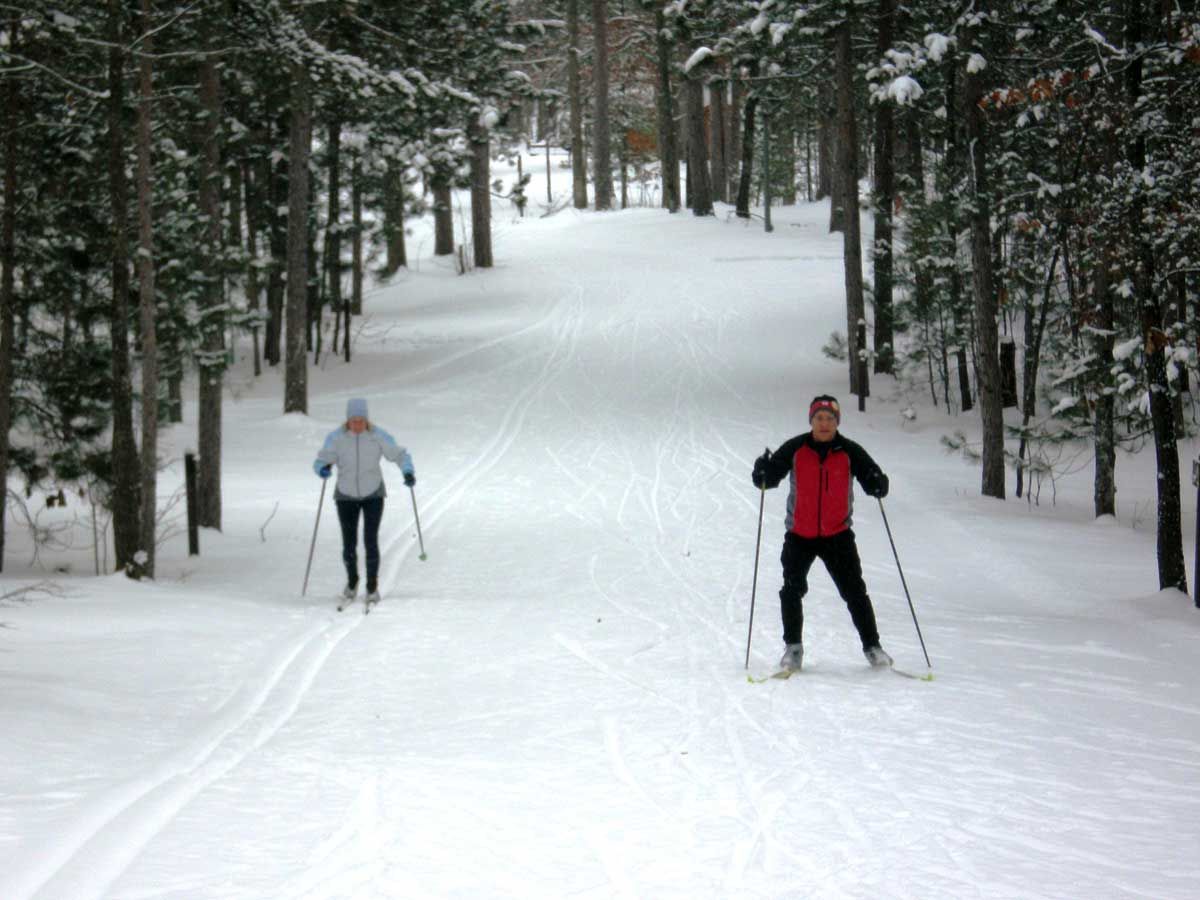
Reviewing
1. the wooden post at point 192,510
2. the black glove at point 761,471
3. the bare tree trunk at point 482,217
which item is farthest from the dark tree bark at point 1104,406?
the bare tree trunk at point 482,217

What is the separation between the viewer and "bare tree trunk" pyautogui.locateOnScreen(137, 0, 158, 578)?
41.0 feet

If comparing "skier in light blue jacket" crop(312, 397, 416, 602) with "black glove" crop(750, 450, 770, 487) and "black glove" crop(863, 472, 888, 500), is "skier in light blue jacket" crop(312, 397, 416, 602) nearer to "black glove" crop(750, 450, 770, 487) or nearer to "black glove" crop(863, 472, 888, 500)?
"black glove" crop(750, 450, 770, 487)

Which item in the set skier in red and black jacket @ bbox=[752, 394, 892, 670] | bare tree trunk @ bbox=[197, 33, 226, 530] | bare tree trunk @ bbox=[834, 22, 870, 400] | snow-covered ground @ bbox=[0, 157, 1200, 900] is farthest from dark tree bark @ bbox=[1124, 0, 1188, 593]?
bare tree trunk @ bbox=[834, 22, 870, 400]

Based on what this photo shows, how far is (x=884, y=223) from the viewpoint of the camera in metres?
24.7

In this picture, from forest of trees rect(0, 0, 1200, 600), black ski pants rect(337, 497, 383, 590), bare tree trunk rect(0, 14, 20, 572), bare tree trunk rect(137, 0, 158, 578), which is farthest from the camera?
bare tree trunk rect(0, 14, 20, 572)

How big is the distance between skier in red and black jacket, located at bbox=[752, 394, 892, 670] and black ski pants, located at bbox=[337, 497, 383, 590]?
15.2ft

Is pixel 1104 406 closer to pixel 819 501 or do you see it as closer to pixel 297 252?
pixel 819 501

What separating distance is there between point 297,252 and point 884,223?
37.1 ft

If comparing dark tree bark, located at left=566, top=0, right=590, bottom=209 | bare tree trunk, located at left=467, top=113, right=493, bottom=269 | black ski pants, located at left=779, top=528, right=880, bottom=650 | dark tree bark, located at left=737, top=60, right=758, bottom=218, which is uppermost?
dark tree bark, located at left=566, top=0, right=590, bottom=209

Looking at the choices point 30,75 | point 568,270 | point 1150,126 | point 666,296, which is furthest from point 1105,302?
point 568,270

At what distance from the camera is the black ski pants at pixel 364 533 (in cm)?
1196

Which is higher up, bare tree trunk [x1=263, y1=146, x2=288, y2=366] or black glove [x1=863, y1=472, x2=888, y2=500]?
bare tree trunk [x1=263, y1=146, x2=288, y2=366]

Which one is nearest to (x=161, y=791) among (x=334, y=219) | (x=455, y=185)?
(x=455, y=185)

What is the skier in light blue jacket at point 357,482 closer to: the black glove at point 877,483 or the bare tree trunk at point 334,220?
the black glove at point 877,483
